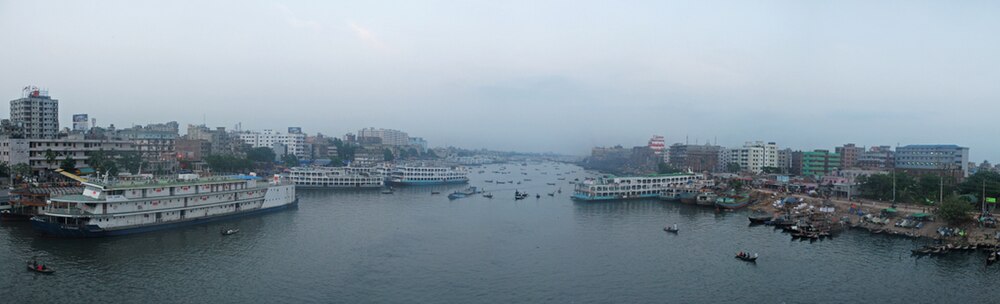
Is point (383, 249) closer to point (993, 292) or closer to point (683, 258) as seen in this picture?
point (683, 258)

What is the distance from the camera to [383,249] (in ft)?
70.0

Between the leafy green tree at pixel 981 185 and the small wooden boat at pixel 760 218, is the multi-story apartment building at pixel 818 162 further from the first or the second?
the small wooden boat at pixel 760 218

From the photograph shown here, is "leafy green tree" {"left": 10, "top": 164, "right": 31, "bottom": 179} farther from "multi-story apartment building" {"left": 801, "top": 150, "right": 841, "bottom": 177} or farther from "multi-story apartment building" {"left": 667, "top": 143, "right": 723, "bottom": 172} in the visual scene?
"multi-story apartment building" {"left": 801, "top": 150, "right": 841, "bottom": 177}

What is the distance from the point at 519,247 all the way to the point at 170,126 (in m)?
70.6

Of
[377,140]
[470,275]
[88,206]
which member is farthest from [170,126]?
[470,275]

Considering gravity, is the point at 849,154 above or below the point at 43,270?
above

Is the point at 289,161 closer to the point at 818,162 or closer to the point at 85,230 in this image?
the point at 85,230

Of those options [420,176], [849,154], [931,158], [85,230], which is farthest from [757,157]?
[85,230]

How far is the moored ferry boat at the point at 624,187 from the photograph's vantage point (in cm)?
4166

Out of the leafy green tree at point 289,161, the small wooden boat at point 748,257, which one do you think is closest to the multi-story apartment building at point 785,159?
the small wooden boat at point 748,257

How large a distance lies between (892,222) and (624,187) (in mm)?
18141

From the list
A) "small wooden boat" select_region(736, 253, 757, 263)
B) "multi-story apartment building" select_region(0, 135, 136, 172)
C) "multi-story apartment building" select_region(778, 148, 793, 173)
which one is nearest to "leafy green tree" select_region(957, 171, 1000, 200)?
"small wooden boat" select_region(736, 253, 757, 263)

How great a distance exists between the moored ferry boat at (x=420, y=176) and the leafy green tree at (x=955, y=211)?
38.9 m

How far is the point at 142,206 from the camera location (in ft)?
75.3
